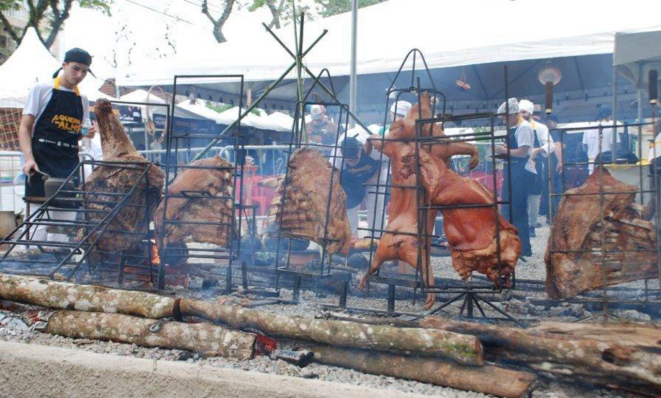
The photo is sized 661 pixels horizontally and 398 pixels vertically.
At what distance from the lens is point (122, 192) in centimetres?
584

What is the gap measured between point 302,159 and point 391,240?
48.7 inches

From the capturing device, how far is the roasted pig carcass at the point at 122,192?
18.8ft

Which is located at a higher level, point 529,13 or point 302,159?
point 529,13

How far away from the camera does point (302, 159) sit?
5.74 m

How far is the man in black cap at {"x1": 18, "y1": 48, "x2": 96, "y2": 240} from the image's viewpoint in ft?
20.9

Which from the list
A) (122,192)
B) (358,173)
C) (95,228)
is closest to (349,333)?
(95,228)

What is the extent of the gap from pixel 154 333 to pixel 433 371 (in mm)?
1813

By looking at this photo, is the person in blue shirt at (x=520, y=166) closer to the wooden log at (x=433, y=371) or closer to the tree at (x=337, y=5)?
the wooden log at (x=433, y=371)

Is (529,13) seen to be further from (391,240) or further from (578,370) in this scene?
(578,370)

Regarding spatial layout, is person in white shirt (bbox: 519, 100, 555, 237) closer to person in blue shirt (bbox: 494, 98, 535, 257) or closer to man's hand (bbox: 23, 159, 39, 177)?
person in blue shirt (bbox: 494, 98, 535, 257)

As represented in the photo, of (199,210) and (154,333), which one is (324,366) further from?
(199,210)

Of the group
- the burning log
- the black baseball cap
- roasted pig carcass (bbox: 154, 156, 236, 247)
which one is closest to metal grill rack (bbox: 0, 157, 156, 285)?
roasted pig carcass (bbox: 154, 156, 236, 247)

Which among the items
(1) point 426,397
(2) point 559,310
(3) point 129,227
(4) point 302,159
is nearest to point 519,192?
(2) point 559,310

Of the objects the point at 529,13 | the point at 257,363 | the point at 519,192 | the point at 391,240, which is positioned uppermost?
the point at 529,13
